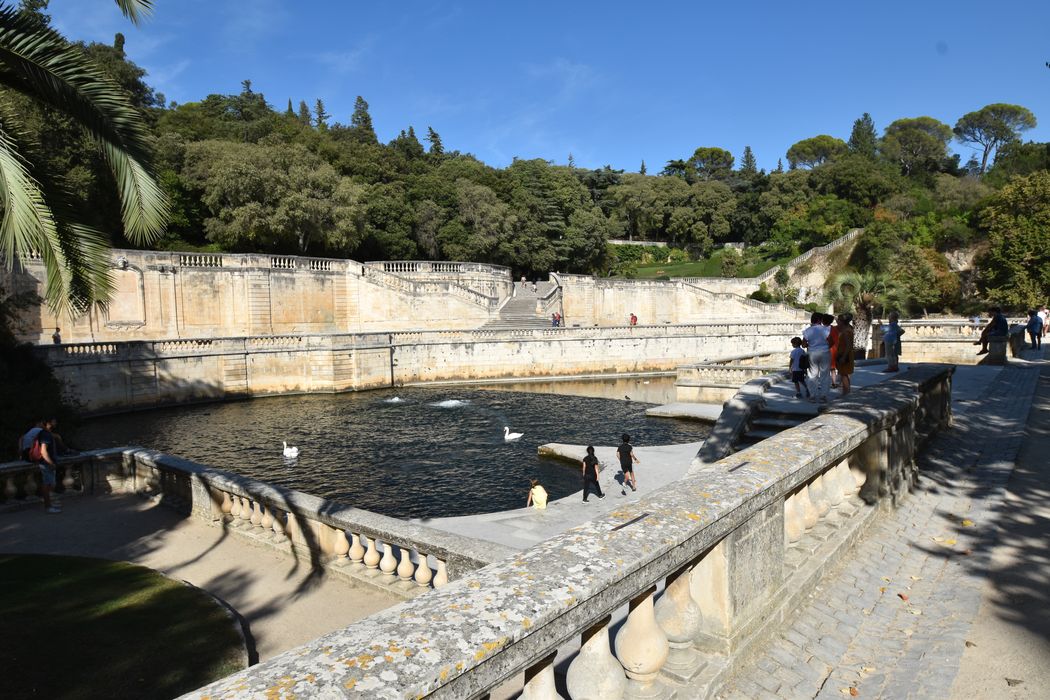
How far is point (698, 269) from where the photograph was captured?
60.4 m

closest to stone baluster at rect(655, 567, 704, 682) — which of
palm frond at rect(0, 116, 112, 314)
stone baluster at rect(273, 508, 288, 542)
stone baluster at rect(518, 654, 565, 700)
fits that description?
stone baluster at rect(518, 654, 565, 700)

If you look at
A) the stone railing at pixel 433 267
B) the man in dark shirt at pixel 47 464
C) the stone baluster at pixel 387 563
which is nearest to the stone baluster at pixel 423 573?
the stone baluster at pixel 387 563

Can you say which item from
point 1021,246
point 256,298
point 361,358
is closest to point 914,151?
point 1021,246

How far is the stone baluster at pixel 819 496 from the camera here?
4.63 m

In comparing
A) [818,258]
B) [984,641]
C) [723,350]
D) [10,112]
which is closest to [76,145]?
[10,112]

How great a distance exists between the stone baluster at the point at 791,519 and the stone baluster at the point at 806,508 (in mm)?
64

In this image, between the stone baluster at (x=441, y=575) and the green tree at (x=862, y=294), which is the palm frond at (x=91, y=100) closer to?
the stone baluster at (x=441, y=575)

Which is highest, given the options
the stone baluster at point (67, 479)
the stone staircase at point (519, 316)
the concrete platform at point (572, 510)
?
the stone staircase at point (519, 316)

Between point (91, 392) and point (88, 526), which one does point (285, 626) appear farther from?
point (91, 392)

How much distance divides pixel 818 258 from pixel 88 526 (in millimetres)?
55209

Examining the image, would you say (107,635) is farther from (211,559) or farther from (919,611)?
(919,611)

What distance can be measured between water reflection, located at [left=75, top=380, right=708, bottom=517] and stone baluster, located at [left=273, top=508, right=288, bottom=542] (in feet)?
22.2

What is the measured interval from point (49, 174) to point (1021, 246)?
47.0 m

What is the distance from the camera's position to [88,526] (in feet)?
28.2
